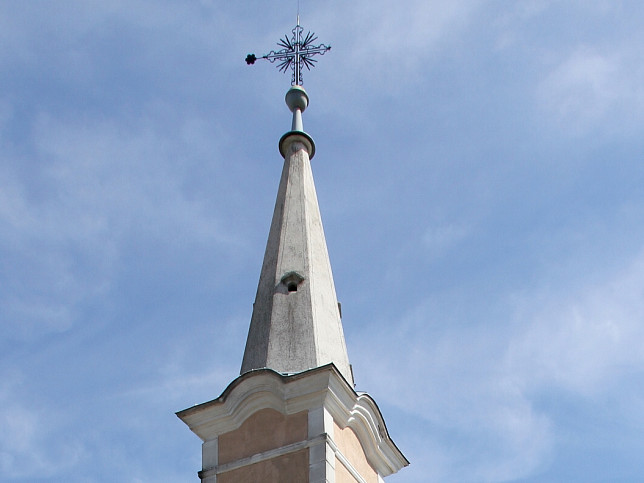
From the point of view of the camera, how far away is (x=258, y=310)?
20.5m

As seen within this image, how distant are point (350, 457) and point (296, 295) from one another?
328 cm

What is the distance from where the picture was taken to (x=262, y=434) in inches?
711

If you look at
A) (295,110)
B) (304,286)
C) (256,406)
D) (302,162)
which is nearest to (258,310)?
(304,286)

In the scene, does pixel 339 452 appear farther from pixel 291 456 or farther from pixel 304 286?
pixel 304 286

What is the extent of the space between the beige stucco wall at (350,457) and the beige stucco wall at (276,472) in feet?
1.80

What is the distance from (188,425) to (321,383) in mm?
2331

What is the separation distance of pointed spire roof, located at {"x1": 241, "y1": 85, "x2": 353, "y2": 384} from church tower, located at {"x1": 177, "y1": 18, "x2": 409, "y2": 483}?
2 centimetres

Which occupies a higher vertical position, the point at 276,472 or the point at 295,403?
the point at 295,403

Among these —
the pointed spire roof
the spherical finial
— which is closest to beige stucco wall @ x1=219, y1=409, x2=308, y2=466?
the pointed spire roof

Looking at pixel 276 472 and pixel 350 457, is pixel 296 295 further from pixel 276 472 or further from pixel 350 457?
pixel 276 472

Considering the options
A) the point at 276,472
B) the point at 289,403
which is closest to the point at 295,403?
the point at 289,403

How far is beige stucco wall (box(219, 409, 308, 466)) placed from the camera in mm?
17812

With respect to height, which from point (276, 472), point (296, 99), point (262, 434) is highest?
point (296, 99)

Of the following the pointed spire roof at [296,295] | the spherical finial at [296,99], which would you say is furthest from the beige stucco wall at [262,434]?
the spherical finial at [296,99]
